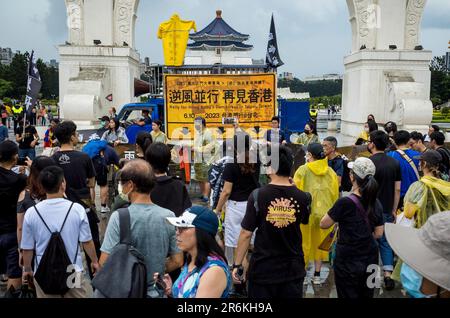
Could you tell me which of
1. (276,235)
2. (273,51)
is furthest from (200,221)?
(273,51)

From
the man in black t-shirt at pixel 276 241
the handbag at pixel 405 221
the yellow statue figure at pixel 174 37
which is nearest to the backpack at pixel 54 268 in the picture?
the man in black t-shirt at pixel 276 241

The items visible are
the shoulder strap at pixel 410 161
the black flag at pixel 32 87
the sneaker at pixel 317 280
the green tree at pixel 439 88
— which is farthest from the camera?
the green tree at pixel 439 88

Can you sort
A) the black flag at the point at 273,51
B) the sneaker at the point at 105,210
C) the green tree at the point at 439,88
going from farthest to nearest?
1. the green tree at the point at 439,88
2. the black flag at the point at 273,51
3. the sneaker at the point at 105,210

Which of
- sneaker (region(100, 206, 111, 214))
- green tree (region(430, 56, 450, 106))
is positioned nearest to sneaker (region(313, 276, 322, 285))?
sneaker (region(100, 206, 111, 214))

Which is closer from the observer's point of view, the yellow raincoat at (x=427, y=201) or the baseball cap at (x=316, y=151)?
the yellow raincoat at (x=427, y=201)

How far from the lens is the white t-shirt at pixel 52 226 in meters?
3.54

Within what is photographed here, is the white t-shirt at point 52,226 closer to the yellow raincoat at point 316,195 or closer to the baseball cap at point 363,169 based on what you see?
the baseball cap at point 363,169

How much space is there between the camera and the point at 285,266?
3715 millimetres

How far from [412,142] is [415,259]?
491cm

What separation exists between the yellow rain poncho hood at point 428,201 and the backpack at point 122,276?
2.89 meters

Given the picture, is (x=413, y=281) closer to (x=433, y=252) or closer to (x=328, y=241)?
(x=433, y=252)

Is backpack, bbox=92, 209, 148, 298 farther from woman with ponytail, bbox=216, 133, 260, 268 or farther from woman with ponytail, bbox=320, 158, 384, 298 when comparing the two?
woman with ponytail, bbox=216, 133, 260, 268

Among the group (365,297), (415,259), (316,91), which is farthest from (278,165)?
(316,91)
